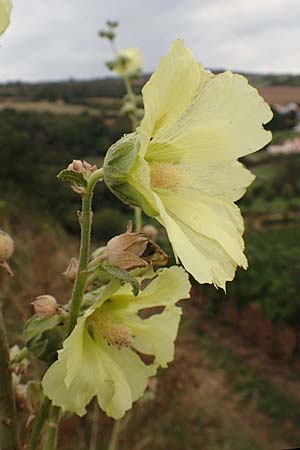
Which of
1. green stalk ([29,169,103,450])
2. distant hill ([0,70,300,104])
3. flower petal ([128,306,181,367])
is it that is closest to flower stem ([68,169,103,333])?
green stalk ([29,169,103,450])

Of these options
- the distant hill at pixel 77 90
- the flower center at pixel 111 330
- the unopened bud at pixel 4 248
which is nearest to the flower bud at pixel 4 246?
the unopened bud at pixel 4 248

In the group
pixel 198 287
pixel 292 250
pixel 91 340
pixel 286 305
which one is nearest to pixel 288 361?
pixel 286 305

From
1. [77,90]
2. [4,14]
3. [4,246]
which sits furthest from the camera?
[77,90]

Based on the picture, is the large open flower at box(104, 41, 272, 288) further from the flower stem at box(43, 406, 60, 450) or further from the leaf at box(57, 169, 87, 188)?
the flower stem at box(43, 406, 60, 450)

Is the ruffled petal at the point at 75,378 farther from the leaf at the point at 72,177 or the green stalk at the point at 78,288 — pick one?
the leaf at the point at 72,177

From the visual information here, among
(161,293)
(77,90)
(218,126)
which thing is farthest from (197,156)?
(77,90)

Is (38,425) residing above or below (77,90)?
above

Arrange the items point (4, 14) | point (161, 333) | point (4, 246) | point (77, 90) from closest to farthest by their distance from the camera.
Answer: point (4, 14) → point (4, 246) → point (161, 333) → point (77, 90)

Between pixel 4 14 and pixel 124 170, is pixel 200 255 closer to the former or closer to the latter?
pixel 124 170
